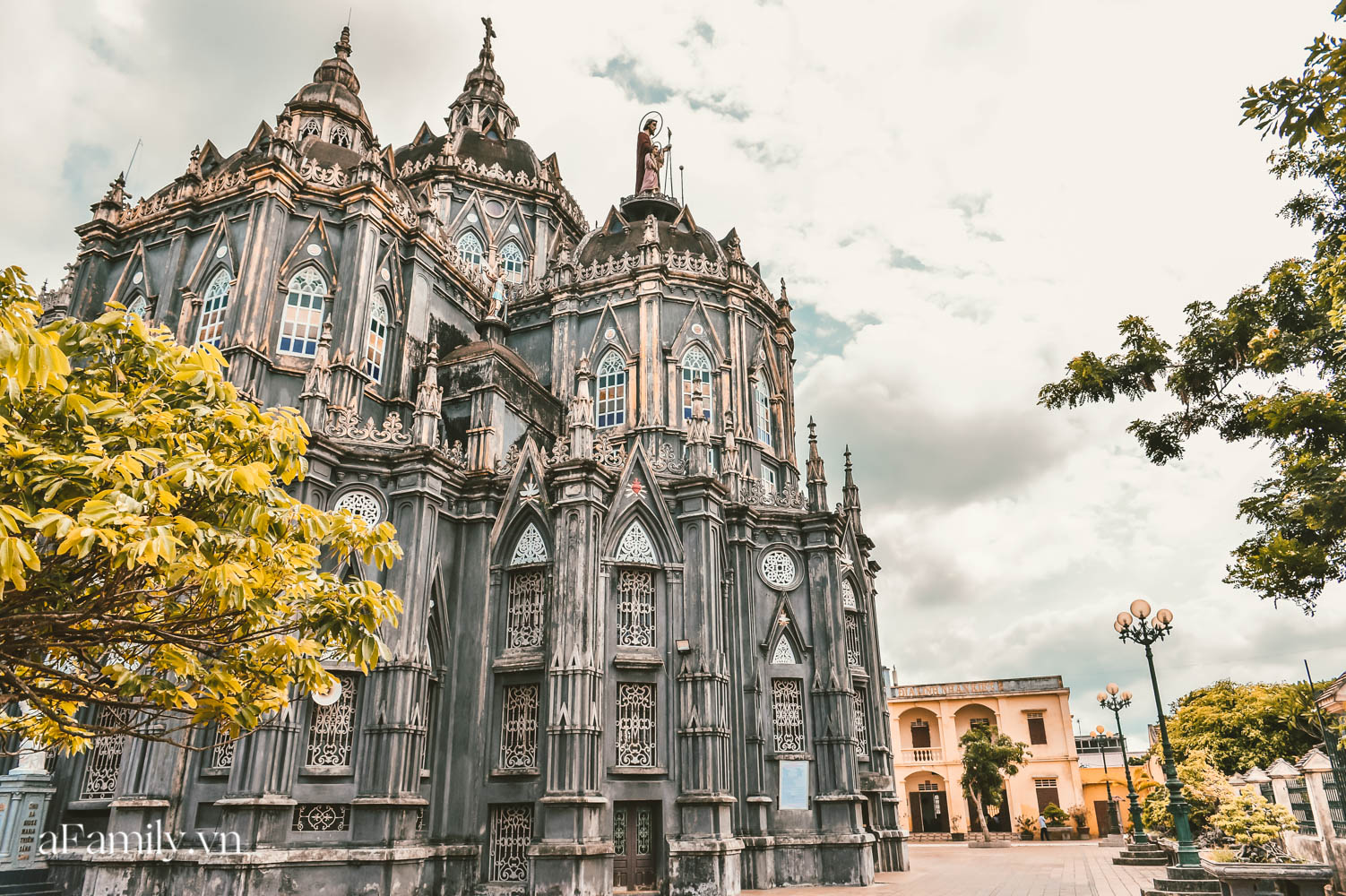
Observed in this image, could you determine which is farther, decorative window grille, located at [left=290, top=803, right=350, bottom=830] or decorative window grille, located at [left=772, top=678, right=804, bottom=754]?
decorative window grille, located at [left=772, top=678, right=804, bottom=754]

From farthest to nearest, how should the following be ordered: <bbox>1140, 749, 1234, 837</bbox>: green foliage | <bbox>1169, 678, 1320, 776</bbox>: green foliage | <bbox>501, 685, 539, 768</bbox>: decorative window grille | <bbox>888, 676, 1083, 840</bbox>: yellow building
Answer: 1. <bbox>888, 676, 1083, 840</bbox>: yellow building
2. <bbox>1169, 678, 1320, 776</bbox>: green foliage
3. <bbox>1140, 749, 1234, 837</bbox>: green foliage
4. <bbox>501, 685, 539, 768</bbox>: decorative window grille

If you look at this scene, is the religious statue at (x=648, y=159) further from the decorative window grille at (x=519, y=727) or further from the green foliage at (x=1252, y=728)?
the green foliage at (x=1252, y=728)

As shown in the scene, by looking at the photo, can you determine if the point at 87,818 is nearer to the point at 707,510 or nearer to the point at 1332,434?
the point at 707,510

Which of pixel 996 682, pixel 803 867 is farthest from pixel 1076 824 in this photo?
pixel 803 867

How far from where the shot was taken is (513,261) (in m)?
33.8

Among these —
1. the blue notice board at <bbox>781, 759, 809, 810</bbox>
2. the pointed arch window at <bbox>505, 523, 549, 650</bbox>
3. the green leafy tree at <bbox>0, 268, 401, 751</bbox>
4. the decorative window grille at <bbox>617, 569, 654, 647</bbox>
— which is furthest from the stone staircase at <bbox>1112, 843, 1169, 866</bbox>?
the green leafy tree at <bbox>0, 268, 401, 751</bbox>

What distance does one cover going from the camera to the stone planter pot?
12.9 m

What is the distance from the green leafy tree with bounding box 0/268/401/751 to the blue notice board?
56.0ft

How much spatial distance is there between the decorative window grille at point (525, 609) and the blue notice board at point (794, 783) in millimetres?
7799

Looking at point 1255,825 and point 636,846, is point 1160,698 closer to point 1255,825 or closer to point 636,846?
point 1255,825


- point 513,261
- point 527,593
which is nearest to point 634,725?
point 527,593

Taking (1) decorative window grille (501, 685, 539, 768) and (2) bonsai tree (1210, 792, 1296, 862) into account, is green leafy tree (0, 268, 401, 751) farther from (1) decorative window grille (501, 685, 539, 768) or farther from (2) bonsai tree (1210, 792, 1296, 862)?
(2) bonsai tree (1210, 792, 1296, 862)

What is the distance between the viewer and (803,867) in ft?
74.2

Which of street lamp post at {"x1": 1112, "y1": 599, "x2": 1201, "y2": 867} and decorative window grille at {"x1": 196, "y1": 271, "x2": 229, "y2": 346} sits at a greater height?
decorative window grille at {"x1": 196, "y1": 271, "x2": 229, "y2": 346}
